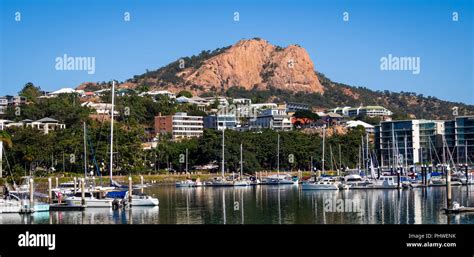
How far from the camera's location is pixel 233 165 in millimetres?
113625

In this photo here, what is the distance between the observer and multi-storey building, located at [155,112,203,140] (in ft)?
536

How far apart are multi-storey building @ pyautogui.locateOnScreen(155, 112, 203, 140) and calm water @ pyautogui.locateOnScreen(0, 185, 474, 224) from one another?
97905mm

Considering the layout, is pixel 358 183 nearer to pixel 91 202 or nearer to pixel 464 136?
pixel 91 202

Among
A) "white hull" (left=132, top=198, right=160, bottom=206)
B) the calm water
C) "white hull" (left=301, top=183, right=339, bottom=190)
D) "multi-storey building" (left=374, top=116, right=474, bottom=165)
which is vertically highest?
"multi-storey building" (left=374, top=116, right=474, bottom=165)

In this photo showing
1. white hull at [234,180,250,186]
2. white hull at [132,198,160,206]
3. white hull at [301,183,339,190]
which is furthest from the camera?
white hull at [234,180,250,186]

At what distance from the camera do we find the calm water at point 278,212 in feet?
145

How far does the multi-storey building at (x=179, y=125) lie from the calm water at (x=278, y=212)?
9790 cm

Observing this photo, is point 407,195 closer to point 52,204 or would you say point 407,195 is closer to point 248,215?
point 248,215

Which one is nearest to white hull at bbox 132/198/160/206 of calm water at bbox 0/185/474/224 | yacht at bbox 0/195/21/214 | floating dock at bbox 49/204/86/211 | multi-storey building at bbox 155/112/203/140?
calm water at bbox 0/185/474/224

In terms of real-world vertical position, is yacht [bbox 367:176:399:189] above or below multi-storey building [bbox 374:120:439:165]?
below

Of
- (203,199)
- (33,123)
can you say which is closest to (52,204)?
(203,199)

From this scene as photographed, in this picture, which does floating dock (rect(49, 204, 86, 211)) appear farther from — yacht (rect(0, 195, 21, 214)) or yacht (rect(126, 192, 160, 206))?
yacht (rect(126, 192, 160, 206))
